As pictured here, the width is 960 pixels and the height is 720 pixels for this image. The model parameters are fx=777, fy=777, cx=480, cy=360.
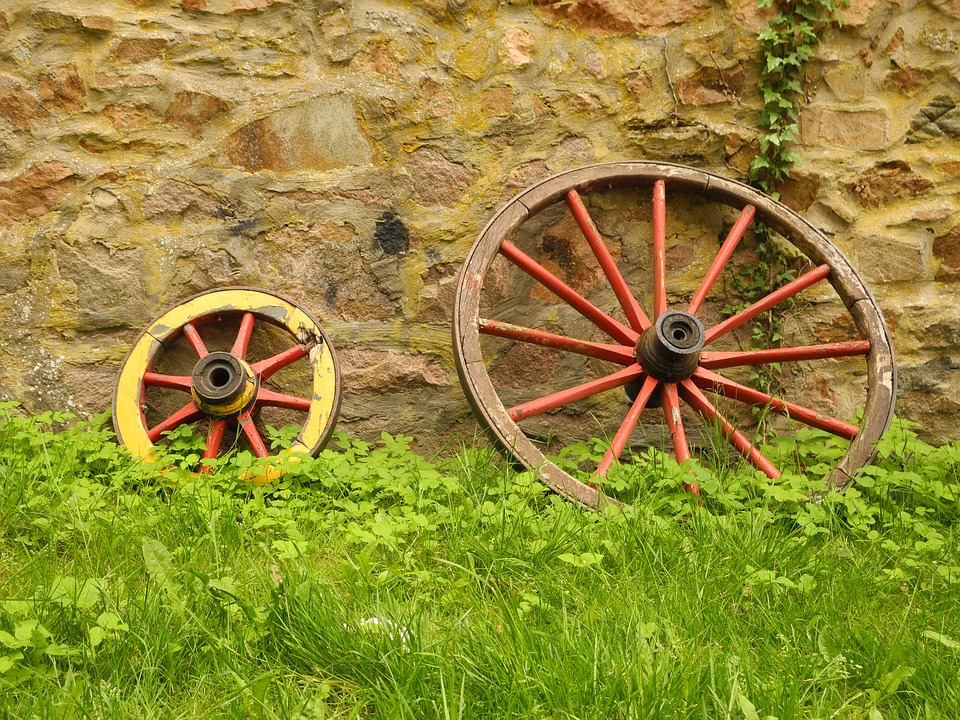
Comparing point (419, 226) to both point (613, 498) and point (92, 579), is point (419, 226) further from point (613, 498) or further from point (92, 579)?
point (92, 579)

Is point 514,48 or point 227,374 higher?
point 514,48

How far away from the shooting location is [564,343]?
8.81 feet

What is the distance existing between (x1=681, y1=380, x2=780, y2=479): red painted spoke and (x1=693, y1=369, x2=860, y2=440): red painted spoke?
0.05 meters

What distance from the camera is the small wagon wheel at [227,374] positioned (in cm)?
257

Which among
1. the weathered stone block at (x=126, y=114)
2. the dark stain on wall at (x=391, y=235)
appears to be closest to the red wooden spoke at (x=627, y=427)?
the dark stain on wall at (x=391, y=235)

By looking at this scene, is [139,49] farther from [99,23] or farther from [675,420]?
[675,420]

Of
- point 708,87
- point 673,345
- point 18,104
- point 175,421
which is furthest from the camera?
point 708,87

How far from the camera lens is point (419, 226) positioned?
293 cm

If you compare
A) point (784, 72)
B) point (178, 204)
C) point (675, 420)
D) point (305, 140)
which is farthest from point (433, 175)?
point (784, 72)

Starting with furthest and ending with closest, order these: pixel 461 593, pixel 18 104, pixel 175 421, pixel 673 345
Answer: pixel 18 104, pixel 175 421, pixel 673 345, pixel 461 593

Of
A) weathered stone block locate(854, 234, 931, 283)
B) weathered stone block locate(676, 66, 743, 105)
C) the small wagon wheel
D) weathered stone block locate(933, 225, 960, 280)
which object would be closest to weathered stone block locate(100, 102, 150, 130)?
the small wagon wheel

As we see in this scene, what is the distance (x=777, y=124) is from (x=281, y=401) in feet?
6.97

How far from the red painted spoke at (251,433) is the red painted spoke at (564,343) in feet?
2.73

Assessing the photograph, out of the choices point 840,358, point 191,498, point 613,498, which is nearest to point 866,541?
point 613,498
